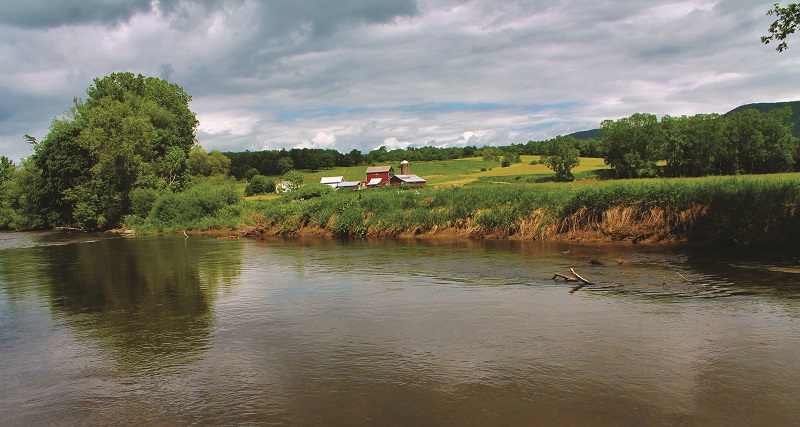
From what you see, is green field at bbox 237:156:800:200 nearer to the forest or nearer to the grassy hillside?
the grassy hillside

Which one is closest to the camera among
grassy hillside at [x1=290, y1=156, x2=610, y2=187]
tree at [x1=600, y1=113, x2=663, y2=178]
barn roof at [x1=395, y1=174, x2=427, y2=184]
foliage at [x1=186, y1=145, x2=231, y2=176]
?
foliage at [x1=186, y1=145, x2=231, y2=176]

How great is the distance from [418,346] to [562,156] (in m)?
94.5

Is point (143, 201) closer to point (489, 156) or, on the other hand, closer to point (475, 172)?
point (475, 172)

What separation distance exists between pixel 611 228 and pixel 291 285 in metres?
16.6

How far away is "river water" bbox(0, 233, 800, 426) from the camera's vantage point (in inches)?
307

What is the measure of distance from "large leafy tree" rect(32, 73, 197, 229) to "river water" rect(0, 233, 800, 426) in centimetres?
3711

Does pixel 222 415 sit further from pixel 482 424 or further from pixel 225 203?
pixel 225 203

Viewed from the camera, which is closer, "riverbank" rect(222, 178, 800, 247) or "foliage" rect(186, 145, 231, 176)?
"riverbank" rect(222, 178, 800, 247)

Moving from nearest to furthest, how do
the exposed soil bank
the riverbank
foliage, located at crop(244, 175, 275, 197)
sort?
the riverbank < the exposed soil bank < foliage, located at crop(244, 175, 275, 197)

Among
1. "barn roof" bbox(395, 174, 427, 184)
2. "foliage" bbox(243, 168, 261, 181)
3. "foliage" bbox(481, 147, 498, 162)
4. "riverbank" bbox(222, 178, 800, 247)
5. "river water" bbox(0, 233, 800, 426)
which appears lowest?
"river water" bbox(0, 233, 800, 426)

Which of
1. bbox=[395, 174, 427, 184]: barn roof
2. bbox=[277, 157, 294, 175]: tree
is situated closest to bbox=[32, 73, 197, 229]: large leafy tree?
bbox=[395, 174, 427, 184]: barn roof

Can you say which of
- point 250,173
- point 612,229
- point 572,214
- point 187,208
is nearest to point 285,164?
point 250,173

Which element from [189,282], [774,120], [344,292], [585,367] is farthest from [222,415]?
[774,120]

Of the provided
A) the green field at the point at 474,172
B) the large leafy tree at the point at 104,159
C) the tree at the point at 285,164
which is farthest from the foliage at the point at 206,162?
the tree at the point at 285,164
